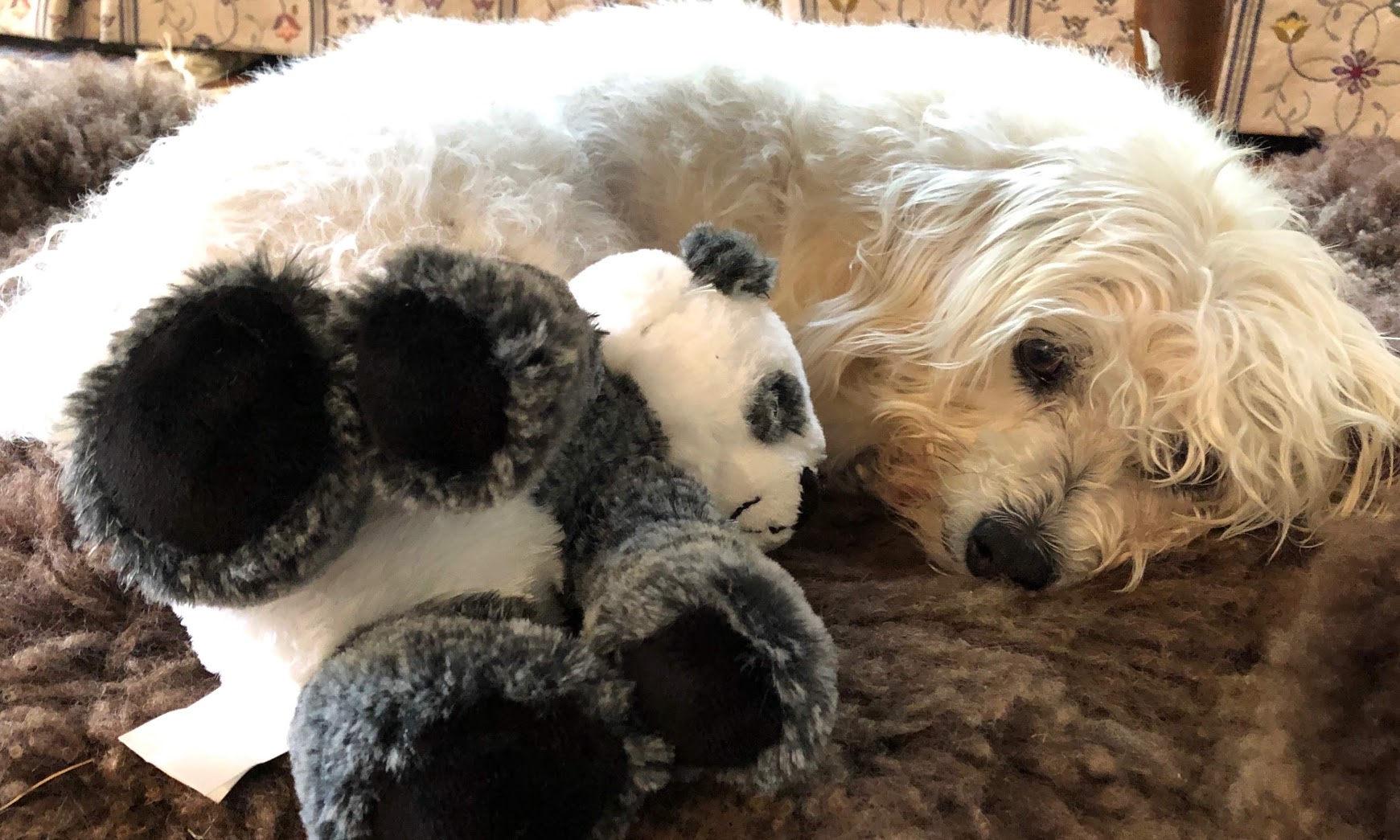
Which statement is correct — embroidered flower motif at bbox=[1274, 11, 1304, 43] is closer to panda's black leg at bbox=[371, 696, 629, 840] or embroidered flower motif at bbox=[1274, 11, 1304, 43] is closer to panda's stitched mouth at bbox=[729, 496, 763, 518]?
panda's stitched mouth at bbox=[729, 496, 763, 518]

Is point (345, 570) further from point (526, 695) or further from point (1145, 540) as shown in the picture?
point (1145, 540)

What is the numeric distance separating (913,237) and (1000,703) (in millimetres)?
533

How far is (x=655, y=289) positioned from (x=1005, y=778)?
1.37 feet

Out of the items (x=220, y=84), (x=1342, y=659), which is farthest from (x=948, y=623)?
(x=220, y=84)

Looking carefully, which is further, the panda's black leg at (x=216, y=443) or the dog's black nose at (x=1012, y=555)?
the dog's black nose at (x=1012, y=555)

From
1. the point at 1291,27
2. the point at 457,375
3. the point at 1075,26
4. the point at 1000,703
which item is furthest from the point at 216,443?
the point at 1291,27

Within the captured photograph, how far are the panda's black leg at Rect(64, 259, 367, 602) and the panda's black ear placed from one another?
0.31m

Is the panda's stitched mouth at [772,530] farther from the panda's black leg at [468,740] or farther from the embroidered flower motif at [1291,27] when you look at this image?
the embroidered flower motif at [1291,27]

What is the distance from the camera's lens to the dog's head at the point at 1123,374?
3.03 feet

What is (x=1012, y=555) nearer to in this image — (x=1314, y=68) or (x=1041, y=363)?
(x=1041, y=363)

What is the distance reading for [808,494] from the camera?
763 millimetres

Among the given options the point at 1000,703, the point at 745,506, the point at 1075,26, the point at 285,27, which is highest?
the point at 1075,26

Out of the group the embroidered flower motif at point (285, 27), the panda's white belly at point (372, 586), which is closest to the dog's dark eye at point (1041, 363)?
the panda's white belly at point (372, 586)

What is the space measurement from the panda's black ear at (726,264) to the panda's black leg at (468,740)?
0.30m
